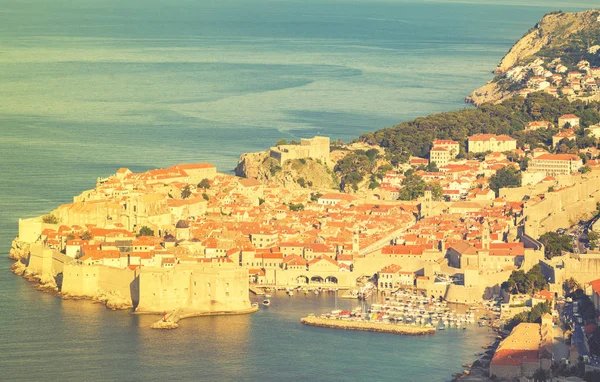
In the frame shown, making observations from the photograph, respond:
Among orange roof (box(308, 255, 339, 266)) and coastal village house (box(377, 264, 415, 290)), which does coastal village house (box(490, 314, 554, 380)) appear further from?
orange roof (box(308, 255, 339, 266))

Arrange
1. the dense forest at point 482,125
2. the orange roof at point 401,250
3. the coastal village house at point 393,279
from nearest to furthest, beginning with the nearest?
the coastal village house at point 393,279 < the orange roof at point 401,250 < the dense forest at point 482,125

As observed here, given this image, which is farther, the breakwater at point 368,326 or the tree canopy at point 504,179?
the tree canopy at point 504,179

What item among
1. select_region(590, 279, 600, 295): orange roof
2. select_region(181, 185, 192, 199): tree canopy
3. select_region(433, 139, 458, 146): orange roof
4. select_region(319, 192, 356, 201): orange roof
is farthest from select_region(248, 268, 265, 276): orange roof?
select_region(433, 139, 458, 146): orange roof

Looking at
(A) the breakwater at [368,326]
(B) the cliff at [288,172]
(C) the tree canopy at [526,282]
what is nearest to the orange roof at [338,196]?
(B) the cliff at [288,172]

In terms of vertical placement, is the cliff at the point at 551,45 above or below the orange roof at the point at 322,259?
above

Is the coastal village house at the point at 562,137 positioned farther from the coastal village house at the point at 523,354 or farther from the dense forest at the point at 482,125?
the coastal village house at the point at 523,354

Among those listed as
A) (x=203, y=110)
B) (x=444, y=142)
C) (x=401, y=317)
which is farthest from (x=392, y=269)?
(x=203, y=110)

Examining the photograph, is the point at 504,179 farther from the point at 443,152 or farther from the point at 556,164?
the point at 443,152

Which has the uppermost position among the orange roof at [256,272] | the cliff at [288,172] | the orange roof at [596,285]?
the cliff at [288,172]
